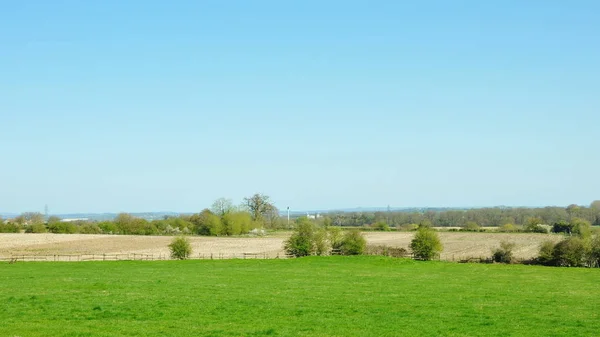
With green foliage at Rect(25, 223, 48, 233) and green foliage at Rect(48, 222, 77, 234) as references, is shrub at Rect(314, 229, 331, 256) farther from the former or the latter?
green foliage at Rect(25, 223, 48, 233)

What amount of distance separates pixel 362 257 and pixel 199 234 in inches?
3240

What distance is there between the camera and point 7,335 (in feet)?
55.4

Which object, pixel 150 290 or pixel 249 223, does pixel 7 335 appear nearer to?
pixel 150 290

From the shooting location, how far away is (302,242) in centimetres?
6881

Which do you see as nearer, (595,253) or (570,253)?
(570,253)

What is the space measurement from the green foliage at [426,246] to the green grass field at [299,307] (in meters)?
25.8

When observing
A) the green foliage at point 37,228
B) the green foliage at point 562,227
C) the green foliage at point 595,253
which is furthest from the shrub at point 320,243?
the green foliage at point 37,228

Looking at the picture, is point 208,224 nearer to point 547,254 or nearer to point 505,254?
point 505,254

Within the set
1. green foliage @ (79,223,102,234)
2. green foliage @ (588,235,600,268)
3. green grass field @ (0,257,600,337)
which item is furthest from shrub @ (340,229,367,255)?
green foliage @ (79,223,102,234)

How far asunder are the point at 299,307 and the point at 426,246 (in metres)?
44.1

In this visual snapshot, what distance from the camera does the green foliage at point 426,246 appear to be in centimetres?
6606

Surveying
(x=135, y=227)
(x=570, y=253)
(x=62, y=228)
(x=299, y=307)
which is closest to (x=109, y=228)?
(x=135, y=227)

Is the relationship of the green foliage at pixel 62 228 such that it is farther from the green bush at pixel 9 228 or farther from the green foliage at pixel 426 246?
the green foliage at pixel 426 246


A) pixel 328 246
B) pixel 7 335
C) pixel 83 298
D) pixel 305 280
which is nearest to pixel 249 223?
pixel 328 246
